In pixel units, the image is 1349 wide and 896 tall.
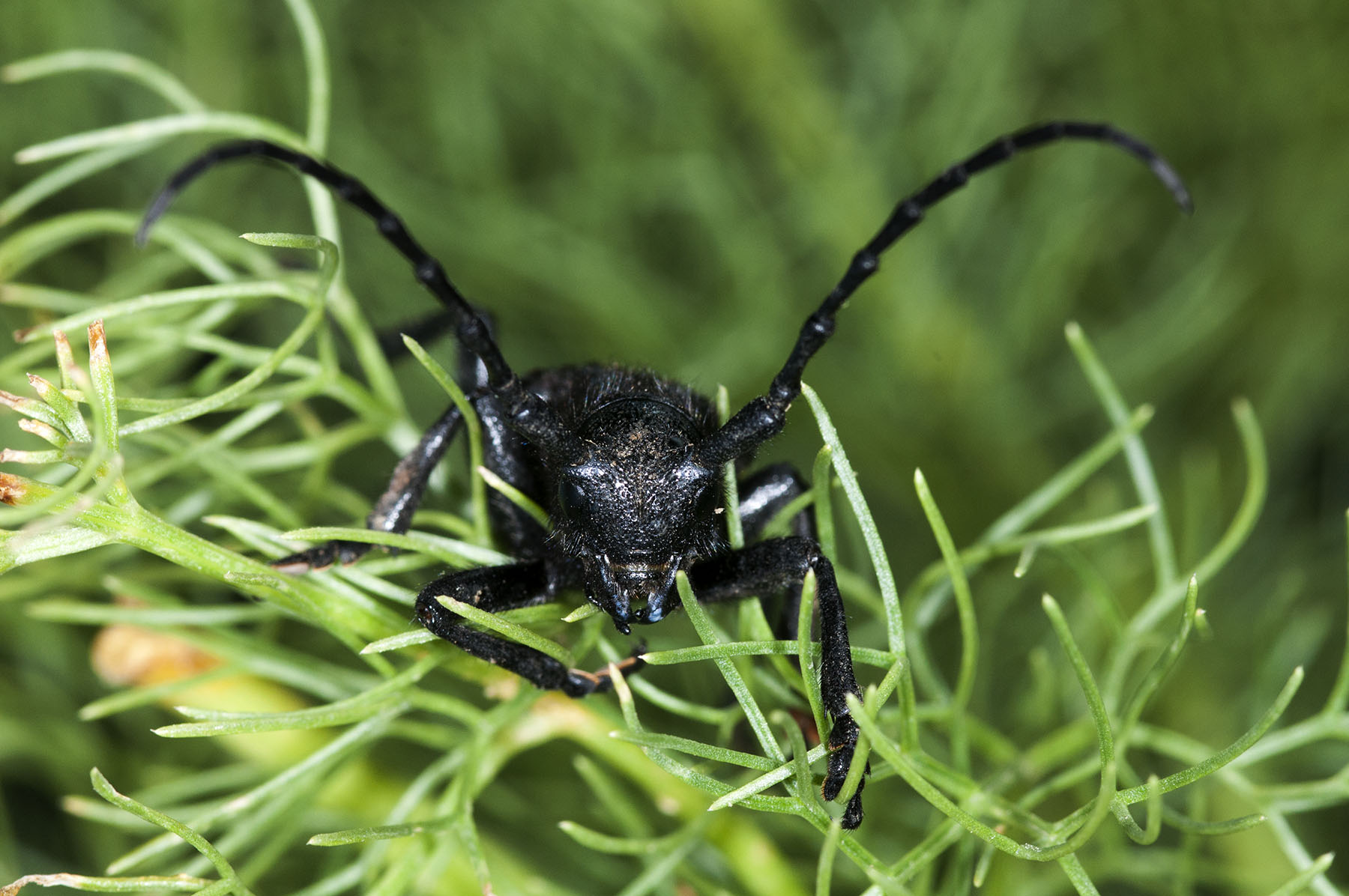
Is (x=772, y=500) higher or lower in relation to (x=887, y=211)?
lower

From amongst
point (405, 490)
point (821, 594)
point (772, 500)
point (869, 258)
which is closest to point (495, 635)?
point (405, 490)

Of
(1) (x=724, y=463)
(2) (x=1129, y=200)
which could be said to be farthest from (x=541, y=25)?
(1) (x=724, y=463)

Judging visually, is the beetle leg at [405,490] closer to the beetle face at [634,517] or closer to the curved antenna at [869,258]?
the beetle face at [634,517]

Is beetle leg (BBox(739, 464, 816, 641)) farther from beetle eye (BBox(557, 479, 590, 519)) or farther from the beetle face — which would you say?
beetle eye (BBox(557, 479, 590, 519))

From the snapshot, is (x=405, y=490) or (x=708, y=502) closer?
(x=708, y=502)

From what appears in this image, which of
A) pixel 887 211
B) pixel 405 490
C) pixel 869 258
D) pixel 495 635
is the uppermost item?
pixel 887 211

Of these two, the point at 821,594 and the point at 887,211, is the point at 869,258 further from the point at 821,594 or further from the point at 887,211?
the point at 887,211

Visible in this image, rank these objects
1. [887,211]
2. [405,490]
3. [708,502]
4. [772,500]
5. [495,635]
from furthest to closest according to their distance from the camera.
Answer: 1. [887,211]
2. [772,500]
3. [405,490]
4. [708,502]
5. [495,635]

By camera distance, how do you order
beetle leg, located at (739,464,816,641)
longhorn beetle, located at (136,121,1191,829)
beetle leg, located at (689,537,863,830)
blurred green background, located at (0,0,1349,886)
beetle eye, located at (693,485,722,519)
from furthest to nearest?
blurred green background, located at (0,0,1349,886)
beetle leg, located at (739,464,816,641)
beetle eye, located at (693,485,722,519)
longhorn beetle, located at (136,121,1191,829)
beetle leg, located at (689,537,863,830)

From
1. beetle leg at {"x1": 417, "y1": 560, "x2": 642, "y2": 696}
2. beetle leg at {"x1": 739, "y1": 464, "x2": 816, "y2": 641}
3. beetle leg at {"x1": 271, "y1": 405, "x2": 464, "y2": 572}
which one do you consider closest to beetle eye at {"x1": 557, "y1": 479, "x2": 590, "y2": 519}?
beetle leg at {"x1": 417, "y1": 560, "x2": 642, "y2": 696}
